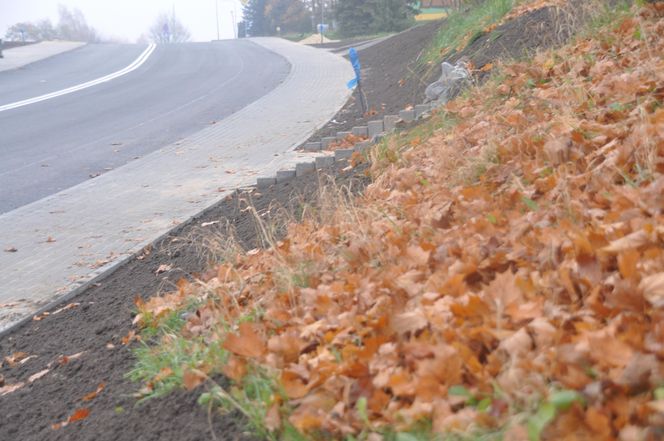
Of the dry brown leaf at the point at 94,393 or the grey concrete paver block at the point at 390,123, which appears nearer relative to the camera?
the dry brown leaf at the point at 94,393

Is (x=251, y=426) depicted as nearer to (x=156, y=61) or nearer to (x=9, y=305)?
(x=9, y=305)

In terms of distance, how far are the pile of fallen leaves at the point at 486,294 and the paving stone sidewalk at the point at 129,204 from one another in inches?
91.4

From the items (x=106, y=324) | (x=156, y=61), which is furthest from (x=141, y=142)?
(x=156, y=61)

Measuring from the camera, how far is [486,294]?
10.6 ft

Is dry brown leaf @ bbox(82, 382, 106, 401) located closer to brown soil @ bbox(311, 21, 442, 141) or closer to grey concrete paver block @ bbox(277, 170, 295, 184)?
grey concrete paver block @ bbox(277, 170, 295, 184)

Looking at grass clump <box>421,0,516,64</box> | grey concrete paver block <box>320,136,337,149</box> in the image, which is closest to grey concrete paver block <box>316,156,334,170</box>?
grey concrete paver block <box>320,136,337,149</box>

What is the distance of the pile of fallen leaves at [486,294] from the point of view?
2570 millimetres

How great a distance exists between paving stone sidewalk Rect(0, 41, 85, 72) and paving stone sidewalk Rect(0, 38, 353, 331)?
60.6ft

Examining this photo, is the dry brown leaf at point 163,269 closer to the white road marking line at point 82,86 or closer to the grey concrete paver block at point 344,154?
the grey concrete paver block at point 344,154

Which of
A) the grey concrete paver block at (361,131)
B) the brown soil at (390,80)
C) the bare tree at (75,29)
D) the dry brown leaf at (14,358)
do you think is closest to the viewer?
the dry brown leaf at (14,358)

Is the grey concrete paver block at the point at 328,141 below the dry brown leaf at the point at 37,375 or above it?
above

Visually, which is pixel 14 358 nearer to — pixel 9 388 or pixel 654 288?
pixel 9 388

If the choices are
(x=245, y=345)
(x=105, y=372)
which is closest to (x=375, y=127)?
(x=105, y=372)

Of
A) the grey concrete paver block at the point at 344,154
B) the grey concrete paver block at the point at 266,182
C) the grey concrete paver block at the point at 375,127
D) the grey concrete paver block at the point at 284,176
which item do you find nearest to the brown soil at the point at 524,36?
the grey concrete paver block at the point at 375,127
